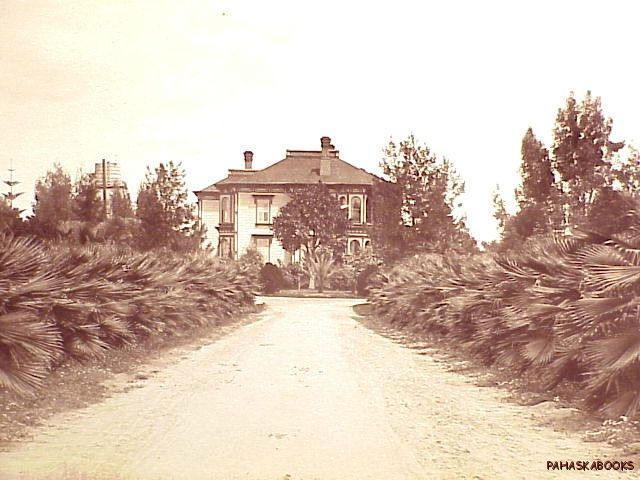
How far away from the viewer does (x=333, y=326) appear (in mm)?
14883

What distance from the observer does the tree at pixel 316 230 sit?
26344 millimetres

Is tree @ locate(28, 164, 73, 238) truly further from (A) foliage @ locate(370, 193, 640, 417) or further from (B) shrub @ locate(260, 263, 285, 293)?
(B) shrub @ locate(260, 263, 285, 293)

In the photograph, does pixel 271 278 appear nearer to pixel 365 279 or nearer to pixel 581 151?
pixel 365 279

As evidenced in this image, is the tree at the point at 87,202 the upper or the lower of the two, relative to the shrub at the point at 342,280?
upper

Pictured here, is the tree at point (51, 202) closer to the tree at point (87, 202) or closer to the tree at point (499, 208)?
the tree at point (87, 202)

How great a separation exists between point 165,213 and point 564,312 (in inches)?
244

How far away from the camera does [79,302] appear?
6.95m

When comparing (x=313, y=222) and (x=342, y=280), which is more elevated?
(x=313, y=222)

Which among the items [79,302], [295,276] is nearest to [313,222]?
[295,276]

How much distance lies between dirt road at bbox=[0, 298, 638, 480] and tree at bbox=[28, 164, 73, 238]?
5.15ft

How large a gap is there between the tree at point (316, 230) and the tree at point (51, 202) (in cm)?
1809

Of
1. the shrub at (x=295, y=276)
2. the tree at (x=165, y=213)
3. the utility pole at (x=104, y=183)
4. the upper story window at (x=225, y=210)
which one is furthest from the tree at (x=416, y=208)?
the shrub at (x=295, y=276)

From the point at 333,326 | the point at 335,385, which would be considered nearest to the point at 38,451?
the point at 335,385

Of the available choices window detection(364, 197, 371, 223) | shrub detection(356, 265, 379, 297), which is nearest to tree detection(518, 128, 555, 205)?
window detection(364, 197, 371, 223)
